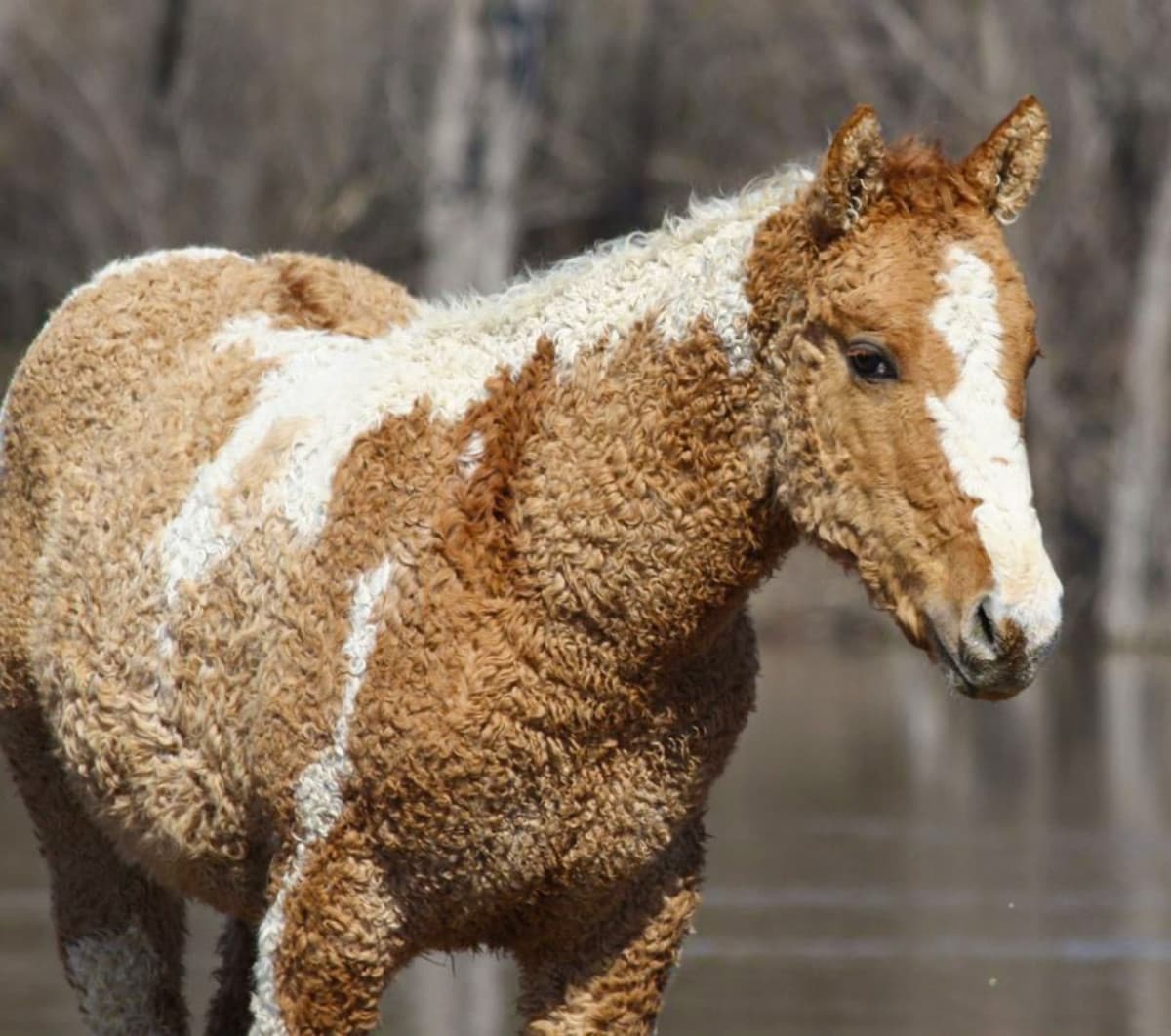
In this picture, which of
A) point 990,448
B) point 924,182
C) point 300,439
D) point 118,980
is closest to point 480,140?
point 118,980

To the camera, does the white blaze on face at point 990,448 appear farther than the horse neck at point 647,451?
No

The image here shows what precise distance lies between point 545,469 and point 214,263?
161 centimetres

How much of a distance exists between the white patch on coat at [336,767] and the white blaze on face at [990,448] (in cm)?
108

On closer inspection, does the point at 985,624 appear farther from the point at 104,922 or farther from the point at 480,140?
the point at 480,140

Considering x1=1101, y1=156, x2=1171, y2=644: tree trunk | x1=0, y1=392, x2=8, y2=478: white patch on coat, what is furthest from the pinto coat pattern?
x1=1101, y1=156, x2=1171, y2=644: tree trunk

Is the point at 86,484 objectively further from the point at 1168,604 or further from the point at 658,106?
the point at 658,106

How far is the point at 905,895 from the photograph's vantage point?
9102 mm

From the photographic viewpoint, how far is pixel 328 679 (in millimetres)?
4234

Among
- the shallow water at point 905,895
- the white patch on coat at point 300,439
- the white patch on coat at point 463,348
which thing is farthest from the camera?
the shallow water at point 905,895

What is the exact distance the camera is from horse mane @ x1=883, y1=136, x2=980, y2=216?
3854 millimetres

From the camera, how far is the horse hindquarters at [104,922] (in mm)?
5219

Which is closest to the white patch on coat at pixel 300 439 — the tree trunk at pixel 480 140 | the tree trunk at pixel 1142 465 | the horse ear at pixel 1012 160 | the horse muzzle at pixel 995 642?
the horse ear at pixel 1012 160

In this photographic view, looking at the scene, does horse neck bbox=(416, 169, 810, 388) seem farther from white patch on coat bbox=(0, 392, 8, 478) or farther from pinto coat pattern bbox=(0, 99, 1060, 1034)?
white patch on coat bbox=(0, 392, 8, 478)

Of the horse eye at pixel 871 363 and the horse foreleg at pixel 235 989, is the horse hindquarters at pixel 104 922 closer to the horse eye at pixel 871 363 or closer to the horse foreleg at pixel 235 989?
the horse foreleg at pixel 235 989
